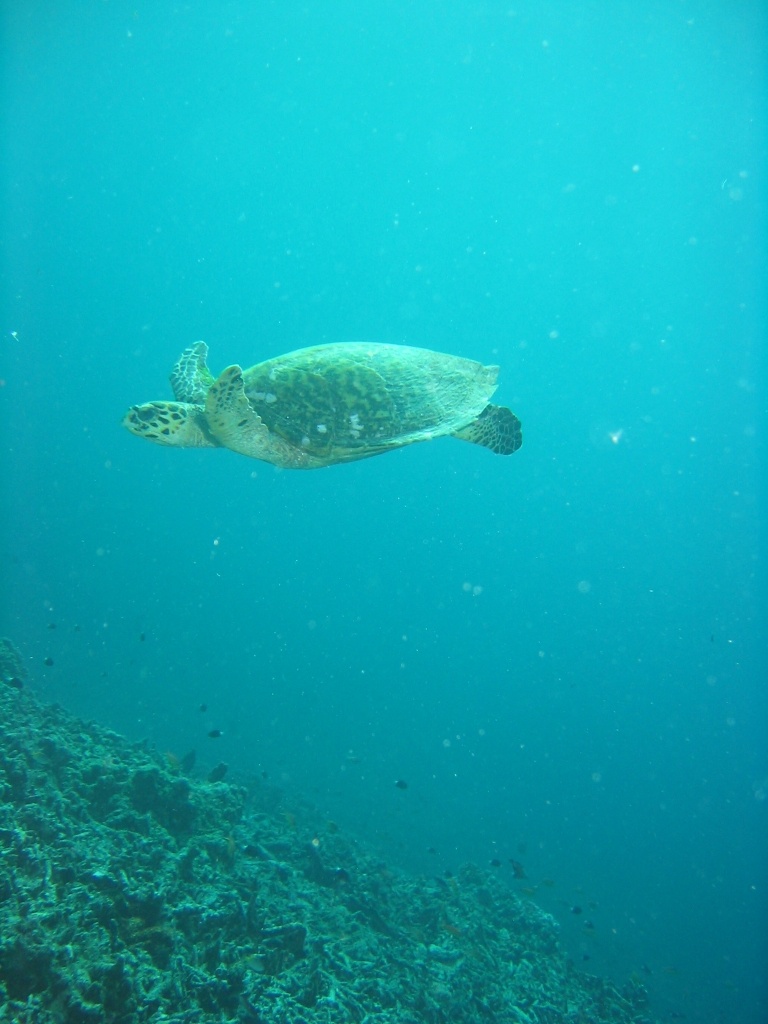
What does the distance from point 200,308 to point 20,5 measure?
46709 mm

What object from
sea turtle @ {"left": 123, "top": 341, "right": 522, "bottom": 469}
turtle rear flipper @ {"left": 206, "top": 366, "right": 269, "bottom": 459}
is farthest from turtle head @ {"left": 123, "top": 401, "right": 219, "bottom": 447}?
turtle rear flipper @ {"left": 206, "top": 366, "right": 269, "bottom": 459}

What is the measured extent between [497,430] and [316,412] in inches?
140

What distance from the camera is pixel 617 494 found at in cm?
7144

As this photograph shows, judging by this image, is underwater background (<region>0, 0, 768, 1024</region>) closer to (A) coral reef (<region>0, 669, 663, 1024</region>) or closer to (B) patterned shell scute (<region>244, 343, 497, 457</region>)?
(A) coral reef (<region>0, 669, 663, 1024</region>)

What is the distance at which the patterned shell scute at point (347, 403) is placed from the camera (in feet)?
21.3

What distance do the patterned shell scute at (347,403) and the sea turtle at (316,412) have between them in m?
0.01

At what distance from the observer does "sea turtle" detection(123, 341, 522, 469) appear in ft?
20.4

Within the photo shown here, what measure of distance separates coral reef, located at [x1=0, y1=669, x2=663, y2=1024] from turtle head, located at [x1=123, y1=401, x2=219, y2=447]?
3.73m

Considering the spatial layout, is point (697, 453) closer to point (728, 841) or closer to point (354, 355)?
point (728, 841)

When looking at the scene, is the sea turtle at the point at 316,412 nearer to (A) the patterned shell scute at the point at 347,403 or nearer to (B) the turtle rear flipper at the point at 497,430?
(A) the patterned shell scute at the point at 347,403

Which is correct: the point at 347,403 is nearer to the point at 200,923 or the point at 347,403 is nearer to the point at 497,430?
the point at 497,430

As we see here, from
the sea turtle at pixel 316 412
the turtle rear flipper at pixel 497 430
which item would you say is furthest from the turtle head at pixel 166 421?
the turtle rear flipper at pixel 497 430

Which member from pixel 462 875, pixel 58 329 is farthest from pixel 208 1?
pixel 462 875

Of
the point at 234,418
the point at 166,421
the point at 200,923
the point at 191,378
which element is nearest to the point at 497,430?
the point at 234,418
